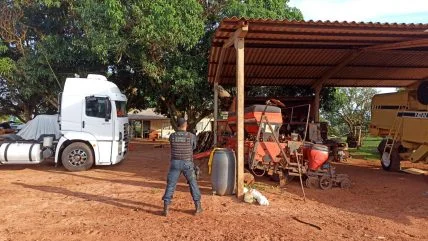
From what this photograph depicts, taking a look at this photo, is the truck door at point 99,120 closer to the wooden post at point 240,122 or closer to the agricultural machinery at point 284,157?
the agricultural machinery at point 284,157

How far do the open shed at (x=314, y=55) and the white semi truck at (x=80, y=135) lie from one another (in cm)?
378

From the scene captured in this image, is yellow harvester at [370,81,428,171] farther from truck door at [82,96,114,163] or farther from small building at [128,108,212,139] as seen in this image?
small building at [128,108,212,139]

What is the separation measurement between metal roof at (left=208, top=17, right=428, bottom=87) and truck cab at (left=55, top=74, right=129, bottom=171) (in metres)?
3.87

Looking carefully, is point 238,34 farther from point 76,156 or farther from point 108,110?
point 76,156

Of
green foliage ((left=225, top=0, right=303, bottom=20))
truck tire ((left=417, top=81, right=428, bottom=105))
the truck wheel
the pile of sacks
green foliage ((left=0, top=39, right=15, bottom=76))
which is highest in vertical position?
green foliage ((left=225, top=0, right=303, bottom=20))

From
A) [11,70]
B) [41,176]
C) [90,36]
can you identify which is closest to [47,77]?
[11,70]

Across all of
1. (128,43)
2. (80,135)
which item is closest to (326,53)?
(80,135)

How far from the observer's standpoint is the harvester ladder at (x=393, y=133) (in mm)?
12909

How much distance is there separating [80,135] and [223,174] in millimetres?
5926

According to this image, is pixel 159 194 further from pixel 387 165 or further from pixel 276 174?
pixel 387 165

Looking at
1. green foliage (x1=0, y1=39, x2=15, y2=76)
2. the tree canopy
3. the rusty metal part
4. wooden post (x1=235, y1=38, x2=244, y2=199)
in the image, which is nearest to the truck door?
the tree canopy

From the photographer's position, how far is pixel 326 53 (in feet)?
42.5

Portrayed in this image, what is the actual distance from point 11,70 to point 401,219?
19.1 m

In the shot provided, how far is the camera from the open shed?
8625 millimetres
